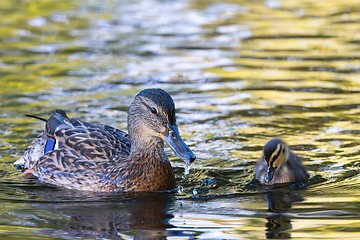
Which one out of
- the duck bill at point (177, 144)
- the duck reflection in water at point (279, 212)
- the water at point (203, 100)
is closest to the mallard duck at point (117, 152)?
the duck bill at point (177, 144)

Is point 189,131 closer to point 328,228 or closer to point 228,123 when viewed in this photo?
point 228,123

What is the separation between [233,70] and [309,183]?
203 inches

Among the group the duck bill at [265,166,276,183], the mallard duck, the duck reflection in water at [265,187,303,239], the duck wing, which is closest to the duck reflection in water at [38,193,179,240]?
the mallard duck

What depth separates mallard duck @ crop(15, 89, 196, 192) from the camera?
6047 mm

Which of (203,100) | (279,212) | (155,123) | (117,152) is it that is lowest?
(279,212)

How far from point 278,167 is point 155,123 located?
1725 mm

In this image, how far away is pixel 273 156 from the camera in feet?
22.1

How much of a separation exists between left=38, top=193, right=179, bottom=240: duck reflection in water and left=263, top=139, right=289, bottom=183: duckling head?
1217 millimetres

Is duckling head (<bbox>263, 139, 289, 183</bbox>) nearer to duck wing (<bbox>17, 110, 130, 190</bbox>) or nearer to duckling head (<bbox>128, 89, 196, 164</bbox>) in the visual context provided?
duckling head (<bbox>128, 89, 196, 164</bbox>)

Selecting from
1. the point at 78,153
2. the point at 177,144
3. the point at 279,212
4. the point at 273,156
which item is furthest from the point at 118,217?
the point at 273,156

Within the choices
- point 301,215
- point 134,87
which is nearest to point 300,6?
point 134,87

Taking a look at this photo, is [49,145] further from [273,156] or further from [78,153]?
[273,156]

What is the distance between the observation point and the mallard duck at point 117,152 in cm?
605

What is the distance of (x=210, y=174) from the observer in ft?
23.0
